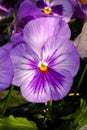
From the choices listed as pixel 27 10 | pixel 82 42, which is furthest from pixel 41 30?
pixel 82 42

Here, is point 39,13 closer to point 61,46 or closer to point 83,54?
point 61,46

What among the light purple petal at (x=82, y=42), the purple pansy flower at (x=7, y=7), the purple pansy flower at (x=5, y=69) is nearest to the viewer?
the purple pansy flower at (x=5, y=69)

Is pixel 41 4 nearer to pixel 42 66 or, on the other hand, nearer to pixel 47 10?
pixel 47 10

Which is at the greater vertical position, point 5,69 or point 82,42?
point 5,69

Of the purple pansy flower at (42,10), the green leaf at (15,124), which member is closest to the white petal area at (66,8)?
the purple pansy flower at (42,10)

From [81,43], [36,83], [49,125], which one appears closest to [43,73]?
[36,83]

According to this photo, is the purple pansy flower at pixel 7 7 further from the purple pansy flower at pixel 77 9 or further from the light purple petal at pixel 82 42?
the light purple petal at pixel 82 42

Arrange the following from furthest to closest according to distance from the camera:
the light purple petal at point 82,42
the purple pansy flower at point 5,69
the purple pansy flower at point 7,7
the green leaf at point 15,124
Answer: the light purple petal at point 82,42 → the purple pansy flower at point 7,7 → the green leaf at point 15,124 → the purple pansy flower at point 5,69
